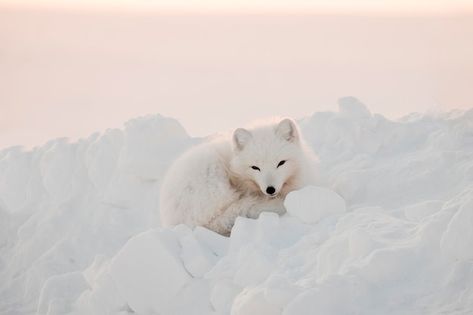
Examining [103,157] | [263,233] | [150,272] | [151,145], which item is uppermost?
[263,233]

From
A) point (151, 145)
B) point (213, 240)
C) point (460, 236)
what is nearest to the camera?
point (460, 236)

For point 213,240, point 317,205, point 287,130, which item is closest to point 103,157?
point 287,130

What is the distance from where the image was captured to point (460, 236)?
3459 millimetres

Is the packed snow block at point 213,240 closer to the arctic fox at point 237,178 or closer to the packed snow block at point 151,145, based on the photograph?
the arctic fox at point 237,178

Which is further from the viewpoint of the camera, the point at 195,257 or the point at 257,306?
the point at 195,257

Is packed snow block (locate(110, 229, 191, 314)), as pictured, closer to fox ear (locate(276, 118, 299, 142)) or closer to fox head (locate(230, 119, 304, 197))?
fox head (locate(230, 119, 304, 197))

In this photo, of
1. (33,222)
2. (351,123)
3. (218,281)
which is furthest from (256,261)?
(33,222)

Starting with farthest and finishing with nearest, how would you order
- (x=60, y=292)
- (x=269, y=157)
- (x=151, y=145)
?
(x=151, y=145), (x=60, y=292), (x=269, y=157)

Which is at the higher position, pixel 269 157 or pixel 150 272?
pixel 269 157

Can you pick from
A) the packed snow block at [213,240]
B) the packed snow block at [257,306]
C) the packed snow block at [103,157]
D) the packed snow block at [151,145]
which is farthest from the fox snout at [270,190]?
the packed snow block at [103,157]

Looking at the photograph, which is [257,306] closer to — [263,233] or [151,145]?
[263,233]

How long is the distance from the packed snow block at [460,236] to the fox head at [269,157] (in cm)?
207

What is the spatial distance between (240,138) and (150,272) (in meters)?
1.46

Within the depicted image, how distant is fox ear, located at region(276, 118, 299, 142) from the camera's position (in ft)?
19.1
